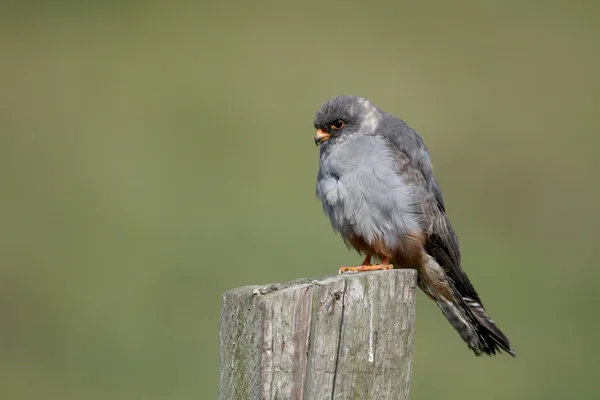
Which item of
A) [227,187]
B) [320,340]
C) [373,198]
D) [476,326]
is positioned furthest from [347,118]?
[227,187]

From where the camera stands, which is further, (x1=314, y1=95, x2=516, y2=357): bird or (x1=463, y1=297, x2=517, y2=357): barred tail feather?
(x1=314, y1=95, x2=516, y2=357): bird

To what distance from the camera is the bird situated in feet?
16.4

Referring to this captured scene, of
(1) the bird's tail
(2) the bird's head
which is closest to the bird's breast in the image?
(2) the bird's head

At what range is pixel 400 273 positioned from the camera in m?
3.32

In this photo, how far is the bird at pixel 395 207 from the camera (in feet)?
16.4

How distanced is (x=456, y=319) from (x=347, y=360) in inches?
86.4

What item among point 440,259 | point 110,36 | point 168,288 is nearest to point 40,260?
point 168,288

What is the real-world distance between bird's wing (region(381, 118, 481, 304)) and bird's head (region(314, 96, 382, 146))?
0.15m

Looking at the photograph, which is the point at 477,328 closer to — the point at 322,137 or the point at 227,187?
the point at 322,137

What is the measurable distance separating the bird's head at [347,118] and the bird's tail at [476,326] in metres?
1.13

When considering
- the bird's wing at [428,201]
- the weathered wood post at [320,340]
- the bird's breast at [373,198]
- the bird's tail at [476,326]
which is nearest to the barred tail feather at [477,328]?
the bird's tail at [476,326]

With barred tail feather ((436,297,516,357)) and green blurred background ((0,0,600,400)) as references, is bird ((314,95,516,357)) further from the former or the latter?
green blurred background ((0,0,600,400))

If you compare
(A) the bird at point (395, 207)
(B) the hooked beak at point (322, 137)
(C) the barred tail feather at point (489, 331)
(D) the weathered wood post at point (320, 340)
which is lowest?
(D) the weathered wood post at point (320, 340)

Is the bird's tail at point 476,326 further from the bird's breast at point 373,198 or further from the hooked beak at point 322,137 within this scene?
the hooked beak at point 322,137
